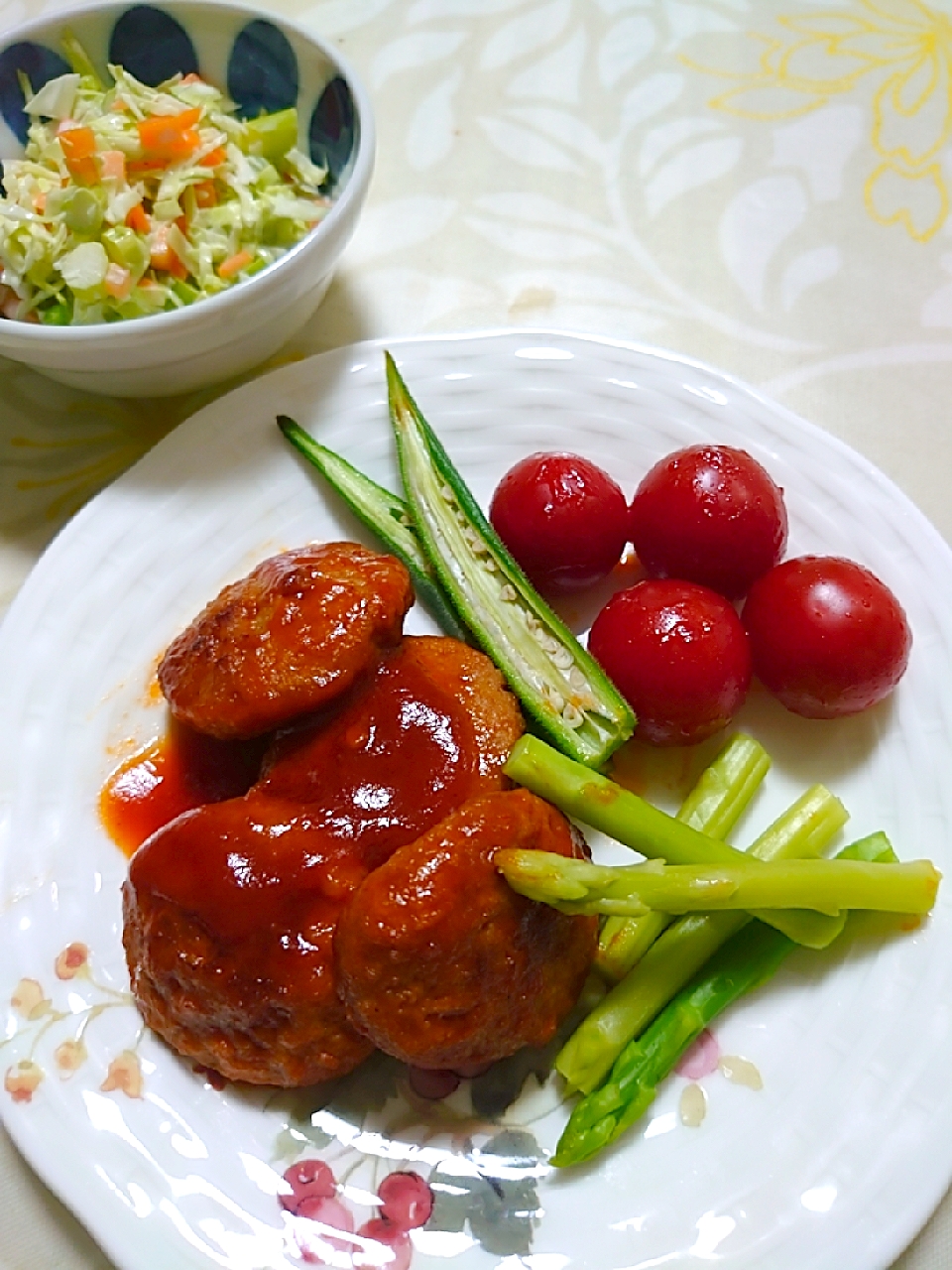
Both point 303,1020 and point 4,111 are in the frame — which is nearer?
point 303,1020

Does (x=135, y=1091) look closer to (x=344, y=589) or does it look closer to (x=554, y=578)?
(x=344, y=589)

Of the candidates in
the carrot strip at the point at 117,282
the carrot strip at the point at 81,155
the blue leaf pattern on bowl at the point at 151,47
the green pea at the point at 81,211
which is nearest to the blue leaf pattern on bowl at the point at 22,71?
the blue leaf pattern on bowl at the point at 151,47

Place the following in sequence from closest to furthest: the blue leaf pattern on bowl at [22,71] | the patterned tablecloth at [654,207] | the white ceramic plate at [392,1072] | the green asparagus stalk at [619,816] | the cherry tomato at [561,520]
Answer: the white ceramic plate at [392,1072] → the green asparagus stalk at [619,816] → the cherry tomato at [561,520] → the blue leaf pattern on bowl at [22,71] → the patterned tablecloth at [654,207]

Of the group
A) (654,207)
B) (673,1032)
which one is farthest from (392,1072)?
(654,207)

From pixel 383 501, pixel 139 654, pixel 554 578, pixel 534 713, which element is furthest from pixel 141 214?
pixel 534 713

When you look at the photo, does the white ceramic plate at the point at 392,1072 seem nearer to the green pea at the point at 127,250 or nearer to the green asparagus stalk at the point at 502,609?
the green asparagus stalk at the point at 502,609
